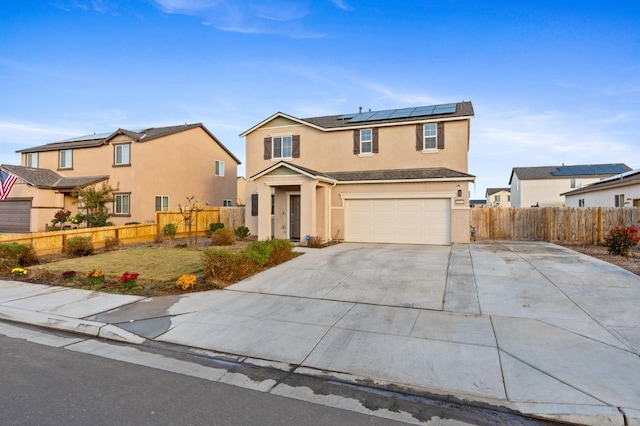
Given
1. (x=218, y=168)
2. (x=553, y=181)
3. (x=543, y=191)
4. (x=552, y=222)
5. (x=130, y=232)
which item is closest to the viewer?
(x=552, y=222)

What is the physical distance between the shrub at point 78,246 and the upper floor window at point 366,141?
45.0 ft

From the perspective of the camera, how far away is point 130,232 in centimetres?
Result: 1914

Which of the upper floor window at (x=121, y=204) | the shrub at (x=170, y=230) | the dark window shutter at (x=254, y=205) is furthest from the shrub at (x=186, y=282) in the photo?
the upper floor window at (x=121, y=204)

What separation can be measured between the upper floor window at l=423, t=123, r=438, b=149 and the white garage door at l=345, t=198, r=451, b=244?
3134mm

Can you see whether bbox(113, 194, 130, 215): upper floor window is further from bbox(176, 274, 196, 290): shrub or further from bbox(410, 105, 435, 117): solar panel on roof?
bbox(410, 105, 435, 117): solar panel on roof

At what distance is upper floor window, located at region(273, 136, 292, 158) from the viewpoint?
68.5 feet

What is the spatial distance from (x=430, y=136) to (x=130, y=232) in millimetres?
16790

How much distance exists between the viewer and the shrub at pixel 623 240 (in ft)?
43.2

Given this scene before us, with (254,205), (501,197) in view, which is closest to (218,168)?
(254,205)

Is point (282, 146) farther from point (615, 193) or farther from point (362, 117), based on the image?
point (615, 193)

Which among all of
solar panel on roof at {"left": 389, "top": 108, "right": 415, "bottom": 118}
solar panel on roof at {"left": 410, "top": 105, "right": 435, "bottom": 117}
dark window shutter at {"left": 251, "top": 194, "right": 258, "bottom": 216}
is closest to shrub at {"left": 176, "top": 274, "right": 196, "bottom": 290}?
dark window shutter at {"left": 251, "top": 194, "right": 258, "bottom": 216}

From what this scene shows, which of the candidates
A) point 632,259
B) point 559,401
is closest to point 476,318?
point 559,401

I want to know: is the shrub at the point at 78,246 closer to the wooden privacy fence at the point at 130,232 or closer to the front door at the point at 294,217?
the wooden privacy fence at the point at 130,232

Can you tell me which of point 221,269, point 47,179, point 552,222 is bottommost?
point 221,269
